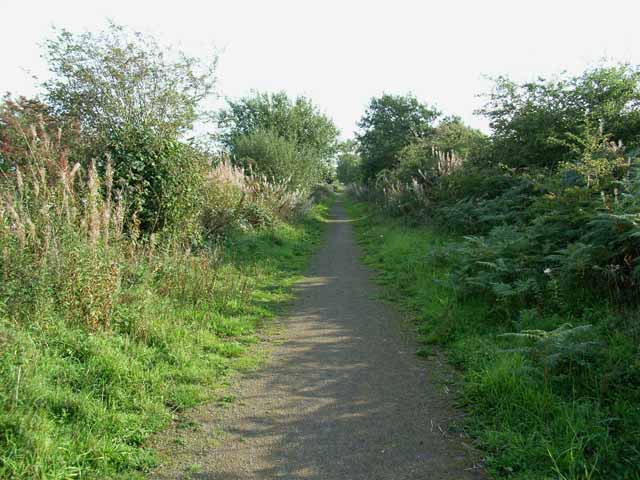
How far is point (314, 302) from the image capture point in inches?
316

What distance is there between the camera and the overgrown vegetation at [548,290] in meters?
3.40

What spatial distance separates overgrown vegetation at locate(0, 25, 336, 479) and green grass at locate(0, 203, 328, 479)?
0.05 feet

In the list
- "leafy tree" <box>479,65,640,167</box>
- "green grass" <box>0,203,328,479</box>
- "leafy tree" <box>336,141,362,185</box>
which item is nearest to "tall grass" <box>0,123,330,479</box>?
"green grass" <box>0,203,328,479</box>

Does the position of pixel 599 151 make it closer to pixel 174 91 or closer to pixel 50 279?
pixel 50 279

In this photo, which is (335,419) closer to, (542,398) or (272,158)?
(542,398)

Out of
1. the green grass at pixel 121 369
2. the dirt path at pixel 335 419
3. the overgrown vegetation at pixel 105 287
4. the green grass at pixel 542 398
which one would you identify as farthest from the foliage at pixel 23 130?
the green grass at pixel 542 398

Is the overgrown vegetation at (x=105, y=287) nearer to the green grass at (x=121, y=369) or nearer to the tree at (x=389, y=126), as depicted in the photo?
the green grass at (x=121, y=369)

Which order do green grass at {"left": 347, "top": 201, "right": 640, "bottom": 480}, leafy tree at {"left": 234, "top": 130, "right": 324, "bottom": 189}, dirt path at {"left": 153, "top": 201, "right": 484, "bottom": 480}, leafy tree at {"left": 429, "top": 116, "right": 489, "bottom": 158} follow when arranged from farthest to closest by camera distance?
1. leafy tree at {"left": 234, "top": 130, "right": 324, "bottom": 189}
2. leafy tree at {"left": 429, "top": 116, "right": 489, "bottom": 158}
3. dirt path at {"left": 153, "top": 201, "right": 484, "bottom": 480}
4. green grass at {"left": 347, "top": 201, "right": 640, "bottom": 480}

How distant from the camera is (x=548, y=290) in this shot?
596 centimetres

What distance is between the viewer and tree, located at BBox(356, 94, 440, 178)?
3409 cm

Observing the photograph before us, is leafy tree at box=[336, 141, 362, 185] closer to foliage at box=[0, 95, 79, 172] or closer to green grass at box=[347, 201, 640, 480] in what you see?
foliage at box=[0, 95, 79, 172]

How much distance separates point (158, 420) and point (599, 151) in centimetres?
851

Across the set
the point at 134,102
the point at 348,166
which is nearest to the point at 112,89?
the point at 134,102

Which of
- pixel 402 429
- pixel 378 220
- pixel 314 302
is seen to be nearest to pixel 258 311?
pixel 314 302
